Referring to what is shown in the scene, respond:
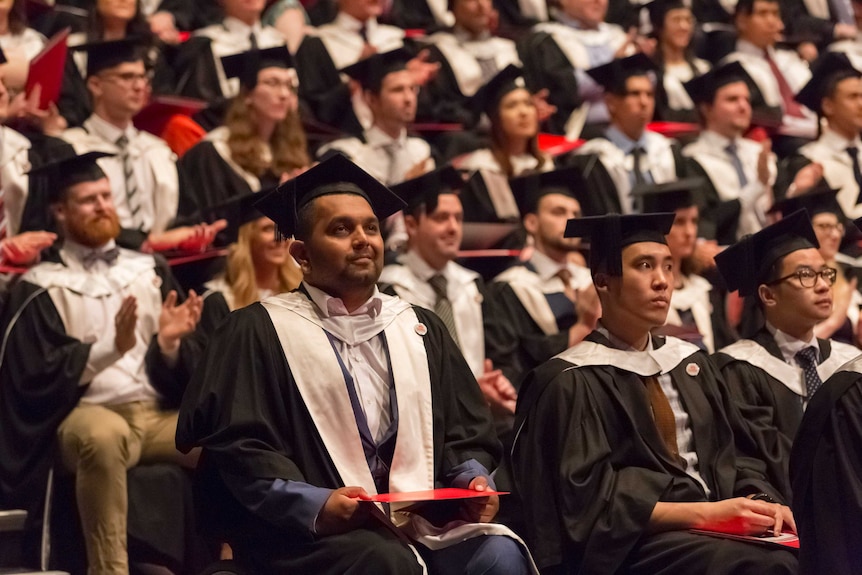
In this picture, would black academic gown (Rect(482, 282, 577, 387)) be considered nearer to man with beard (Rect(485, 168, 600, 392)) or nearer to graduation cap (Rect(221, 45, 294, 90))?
man with beard (Rect(485, 168, 600, 392))

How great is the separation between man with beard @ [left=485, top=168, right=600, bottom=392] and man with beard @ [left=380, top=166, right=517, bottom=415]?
0.40ft

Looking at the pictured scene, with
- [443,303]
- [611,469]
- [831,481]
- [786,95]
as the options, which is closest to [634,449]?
[611,469]

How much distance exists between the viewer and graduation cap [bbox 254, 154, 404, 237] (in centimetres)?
419

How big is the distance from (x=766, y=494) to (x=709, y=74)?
16.7 feet

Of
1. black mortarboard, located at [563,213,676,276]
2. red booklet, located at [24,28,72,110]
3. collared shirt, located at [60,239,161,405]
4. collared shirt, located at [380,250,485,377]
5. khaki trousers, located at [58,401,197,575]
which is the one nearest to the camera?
black mortarboard, located at [563,213,676,276]

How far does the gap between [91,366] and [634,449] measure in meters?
2.32

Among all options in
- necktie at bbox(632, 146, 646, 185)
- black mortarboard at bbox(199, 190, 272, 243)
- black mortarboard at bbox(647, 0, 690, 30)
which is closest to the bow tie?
black mortarboard at bbox(199, 190, 272, 243)

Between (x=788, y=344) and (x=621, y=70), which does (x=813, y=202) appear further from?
(x=621, y=70)

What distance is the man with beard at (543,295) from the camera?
6.57 m

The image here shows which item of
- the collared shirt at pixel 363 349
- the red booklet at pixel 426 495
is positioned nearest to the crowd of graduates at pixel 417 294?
the collared shirt at pixel 363 349

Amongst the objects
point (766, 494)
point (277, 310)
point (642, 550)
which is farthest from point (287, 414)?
point (766, 494)

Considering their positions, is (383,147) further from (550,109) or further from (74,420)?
(74,420)

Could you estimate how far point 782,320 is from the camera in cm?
541

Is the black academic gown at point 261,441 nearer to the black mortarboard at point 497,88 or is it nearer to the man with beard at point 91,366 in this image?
the man with beard at point 91,366
